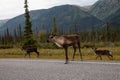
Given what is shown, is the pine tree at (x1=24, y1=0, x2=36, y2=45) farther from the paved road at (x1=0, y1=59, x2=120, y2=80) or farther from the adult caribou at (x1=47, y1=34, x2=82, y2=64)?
the paved road at (x1=0, y1=59, x2=120, y2=80)

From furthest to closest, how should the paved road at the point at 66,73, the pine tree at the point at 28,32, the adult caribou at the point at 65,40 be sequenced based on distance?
the pine tree at the point at 28,32 < the adult caribou at the point at 65,40 < the paved road at the point at 66,73

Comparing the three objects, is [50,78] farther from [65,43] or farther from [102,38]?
[102,38]

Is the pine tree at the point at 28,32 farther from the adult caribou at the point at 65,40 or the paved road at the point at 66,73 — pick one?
the paved road at the point at 66,73

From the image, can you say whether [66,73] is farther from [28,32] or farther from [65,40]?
[28,32]

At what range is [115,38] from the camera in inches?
6870

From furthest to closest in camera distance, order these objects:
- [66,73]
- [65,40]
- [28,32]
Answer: [28,32] → [65,40] → [66,73]

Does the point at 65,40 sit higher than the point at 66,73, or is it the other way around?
the point at 65,40


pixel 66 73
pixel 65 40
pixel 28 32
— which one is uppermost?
pixel 28 32

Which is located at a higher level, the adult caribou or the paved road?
the adult caribou

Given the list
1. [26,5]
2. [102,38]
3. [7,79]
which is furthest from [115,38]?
[7,79]

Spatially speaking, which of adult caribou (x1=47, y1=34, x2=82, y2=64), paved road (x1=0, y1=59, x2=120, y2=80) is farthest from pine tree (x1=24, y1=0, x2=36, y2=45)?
paved road (x1=0, y1=59, x2=120, y2=80)

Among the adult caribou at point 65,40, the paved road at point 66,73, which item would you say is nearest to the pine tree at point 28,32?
the adult caribou at point 65,40

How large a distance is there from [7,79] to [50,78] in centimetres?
168

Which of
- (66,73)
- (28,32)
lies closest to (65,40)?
(66,73)
